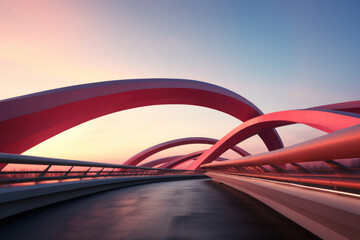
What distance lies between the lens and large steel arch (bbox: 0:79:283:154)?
1945 cm

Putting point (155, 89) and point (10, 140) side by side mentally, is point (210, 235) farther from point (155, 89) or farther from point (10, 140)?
point (155, 89)

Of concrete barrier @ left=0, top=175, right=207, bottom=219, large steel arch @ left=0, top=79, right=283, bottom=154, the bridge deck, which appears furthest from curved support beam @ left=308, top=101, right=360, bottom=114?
the bridge deck

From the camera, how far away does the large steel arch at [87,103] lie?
766 inches

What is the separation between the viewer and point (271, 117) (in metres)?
34.5

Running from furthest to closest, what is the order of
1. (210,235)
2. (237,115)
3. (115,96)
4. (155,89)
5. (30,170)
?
(237,115) → (155,89) → (115,96) → (30,170) → (210,235)

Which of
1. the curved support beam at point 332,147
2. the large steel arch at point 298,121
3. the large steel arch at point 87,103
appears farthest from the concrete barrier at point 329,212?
the large steel arch at point 298,121

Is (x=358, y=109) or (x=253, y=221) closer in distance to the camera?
(x=253, y=221)

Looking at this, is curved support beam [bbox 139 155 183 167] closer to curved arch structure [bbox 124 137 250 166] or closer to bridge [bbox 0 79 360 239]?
curved arch structure [bbox 124 137 250 166]

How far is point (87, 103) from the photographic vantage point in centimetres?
2466

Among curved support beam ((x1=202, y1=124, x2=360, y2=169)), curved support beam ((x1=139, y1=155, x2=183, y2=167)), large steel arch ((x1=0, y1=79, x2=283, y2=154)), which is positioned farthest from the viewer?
curved support beam ((x1=139, y1=155, x2=183, y2=167))

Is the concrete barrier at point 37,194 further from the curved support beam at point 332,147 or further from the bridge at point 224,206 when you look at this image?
the curved support beam at point 332,147

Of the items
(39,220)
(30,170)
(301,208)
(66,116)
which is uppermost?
(66,116)

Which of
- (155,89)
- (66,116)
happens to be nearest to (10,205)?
(66,116)

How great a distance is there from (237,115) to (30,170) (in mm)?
35603
